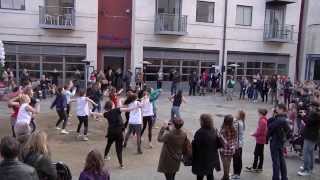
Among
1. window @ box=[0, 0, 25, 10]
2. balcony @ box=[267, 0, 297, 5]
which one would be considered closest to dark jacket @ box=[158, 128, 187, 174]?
window @ box=[0, 0, 25, 10]

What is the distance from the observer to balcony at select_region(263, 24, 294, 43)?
31.2 meters

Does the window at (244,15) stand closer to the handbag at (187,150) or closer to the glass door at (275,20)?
the glass door at (275,20)

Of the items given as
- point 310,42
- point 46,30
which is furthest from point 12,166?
point 310,42

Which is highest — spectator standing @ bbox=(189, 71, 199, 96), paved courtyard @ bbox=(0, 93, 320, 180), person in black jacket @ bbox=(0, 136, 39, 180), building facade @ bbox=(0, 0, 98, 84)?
building facade @ bbox=(0, 0, 98, 84)

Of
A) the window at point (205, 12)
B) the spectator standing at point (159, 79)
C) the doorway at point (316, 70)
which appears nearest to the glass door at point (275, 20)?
the doorway at point (316, 70)

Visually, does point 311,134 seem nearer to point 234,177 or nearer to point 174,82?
point 234,177

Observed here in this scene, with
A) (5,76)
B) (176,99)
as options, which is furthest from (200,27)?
(176,99)

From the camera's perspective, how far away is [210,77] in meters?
28.8

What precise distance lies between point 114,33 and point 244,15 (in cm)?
941

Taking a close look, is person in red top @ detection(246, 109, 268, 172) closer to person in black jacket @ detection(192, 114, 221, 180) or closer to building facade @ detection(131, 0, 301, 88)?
person in black jacket @ detection(192, 114, 221, 180)

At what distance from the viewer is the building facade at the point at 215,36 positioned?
27.9 metres

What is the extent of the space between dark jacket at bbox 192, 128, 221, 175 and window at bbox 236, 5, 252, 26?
2390 centimetres

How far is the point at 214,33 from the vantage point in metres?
29.7

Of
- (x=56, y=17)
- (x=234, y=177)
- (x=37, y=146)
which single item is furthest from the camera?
(x=56, y=17)
